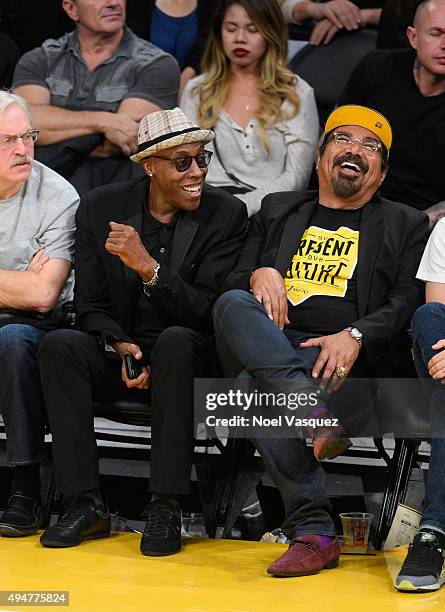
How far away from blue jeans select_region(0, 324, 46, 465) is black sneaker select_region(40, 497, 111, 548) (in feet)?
0.85

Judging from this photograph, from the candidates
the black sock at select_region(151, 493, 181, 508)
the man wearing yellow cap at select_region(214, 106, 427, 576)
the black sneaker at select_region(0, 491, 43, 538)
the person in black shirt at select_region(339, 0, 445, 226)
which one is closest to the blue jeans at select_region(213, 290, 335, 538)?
the man wearing yellow cap at select_region(214, 106, 427, 576)

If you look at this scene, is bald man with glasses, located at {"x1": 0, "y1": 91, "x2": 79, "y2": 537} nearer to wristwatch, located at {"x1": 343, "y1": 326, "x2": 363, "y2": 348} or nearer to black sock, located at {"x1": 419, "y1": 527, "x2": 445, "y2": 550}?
wristwatch, located at {"x1": 343, "y1": 326, "x2": 363, "y2": 348}

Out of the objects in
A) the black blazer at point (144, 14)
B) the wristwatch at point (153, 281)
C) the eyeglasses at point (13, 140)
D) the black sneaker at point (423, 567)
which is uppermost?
the black blazer at point (144, 14)

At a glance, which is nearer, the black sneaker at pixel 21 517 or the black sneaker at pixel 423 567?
the black sneaker at pixel 423 567

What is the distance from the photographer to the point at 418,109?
5.22m

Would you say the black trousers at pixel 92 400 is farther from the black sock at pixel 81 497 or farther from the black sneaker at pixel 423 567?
the black sneaker at pixel 423 567

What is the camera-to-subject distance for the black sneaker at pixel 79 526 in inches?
158

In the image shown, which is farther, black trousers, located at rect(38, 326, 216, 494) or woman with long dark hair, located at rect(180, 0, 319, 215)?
woman with long dark hair, located at rect(180, 0, 319, 215)

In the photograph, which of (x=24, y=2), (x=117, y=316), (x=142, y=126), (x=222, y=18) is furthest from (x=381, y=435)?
(x=24, y=2)

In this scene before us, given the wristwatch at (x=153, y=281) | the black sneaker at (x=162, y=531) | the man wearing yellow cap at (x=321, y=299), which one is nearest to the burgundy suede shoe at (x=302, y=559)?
the man wearing yellow cap at (x=321, y=299)

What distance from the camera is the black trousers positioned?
158 inches

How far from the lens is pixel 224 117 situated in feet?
18.1

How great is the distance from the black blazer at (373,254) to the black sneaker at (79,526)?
922 mm

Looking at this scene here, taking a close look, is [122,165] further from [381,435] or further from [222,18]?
[381,435]
